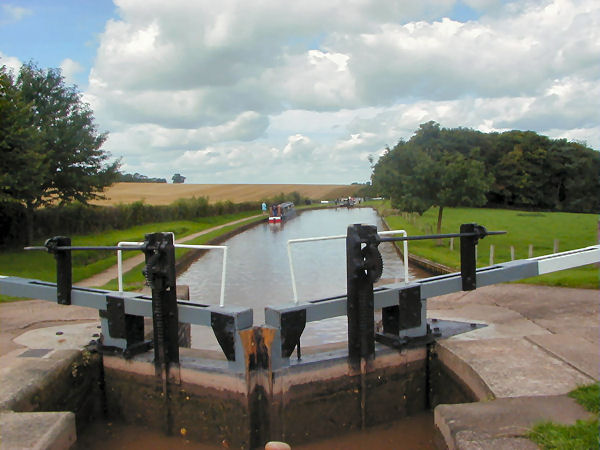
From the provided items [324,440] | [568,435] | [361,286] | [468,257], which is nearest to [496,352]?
[468,257]

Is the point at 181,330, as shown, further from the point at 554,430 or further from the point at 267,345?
the point at 554,430

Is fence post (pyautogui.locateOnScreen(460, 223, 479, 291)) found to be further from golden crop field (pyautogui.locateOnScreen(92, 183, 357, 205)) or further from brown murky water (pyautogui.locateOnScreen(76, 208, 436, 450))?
golden crop field (pyautogui.locateOnScreen(92, 183, 357, 205))

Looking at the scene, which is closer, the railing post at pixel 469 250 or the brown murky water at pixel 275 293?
the brown murky water at pixel 275 293

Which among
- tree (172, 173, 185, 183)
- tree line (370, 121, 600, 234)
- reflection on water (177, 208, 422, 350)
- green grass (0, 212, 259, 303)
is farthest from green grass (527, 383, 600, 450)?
tree (172, 173, 185, 183)

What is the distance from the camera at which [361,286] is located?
4.41 metres

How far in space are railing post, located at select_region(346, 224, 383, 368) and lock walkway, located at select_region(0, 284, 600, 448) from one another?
0.80m

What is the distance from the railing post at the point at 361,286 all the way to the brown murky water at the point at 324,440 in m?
0.63

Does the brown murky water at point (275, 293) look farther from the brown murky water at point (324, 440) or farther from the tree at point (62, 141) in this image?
the tree at point (62, 141)

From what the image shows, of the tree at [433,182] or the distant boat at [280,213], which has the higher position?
the tree at [433,182]

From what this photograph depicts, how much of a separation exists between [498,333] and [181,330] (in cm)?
352

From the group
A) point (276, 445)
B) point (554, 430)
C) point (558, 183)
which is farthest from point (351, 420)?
point (558, 183)

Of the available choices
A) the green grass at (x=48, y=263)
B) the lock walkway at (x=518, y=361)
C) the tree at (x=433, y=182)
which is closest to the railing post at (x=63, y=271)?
the lock walkway at (x=518, y=361)

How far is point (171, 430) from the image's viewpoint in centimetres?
454

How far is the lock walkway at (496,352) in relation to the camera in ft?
10.6
